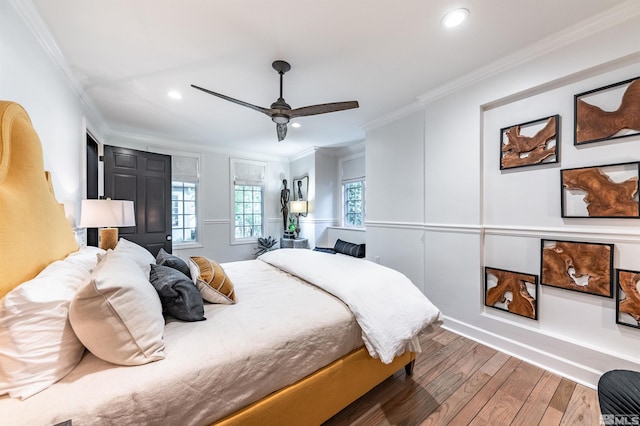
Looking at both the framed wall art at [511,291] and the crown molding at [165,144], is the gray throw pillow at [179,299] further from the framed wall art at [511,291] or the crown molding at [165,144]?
the crown molding at [165,144]

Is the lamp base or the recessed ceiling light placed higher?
the recessed ceiling light

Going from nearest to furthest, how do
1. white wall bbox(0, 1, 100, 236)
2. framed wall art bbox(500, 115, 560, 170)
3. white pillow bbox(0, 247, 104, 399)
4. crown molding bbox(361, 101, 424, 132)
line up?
white pillow bbox(0, 247, 104, 399), white wall bbox(0, 1, 100, 236), framed wall art bbox(500, 115, 560, 170), crown molding bbox(361, 101, 424, 132)

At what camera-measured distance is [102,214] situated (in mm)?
2291

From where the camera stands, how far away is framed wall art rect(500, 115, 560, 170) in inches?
78.3

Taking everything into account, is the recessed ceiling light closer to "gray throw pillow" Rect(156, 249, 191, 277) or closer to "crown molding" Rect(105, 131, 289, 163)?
"gray throw pillow" Rect(156, 249, 191, 277)

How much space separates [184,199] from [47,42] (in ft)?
10.3

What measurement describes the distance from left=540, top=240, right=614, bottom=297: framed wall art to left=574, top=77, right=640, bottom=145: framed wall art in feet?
2.61

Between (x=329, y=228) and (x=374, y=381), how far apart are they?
142 inches

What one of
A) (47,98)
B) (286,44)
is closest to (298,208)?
(286,44)

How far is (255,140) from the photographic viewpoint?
454 cm

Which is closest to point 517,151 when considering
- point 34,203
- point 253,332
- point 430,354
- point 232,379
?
point 430,354

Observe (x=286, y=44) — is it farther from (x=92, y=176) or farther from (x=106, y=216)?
(x=92, y=176)

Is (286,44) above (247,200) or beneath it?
above

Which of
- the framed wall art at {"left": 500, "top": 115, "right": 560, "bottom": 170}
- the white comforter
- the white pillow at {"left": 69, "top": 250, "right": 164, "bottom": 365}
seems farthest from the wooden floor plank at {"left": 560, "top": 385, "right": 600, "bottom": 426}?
the white pillow at {"left": 69, "top": 250, "right": 164, "bottom": 365}
